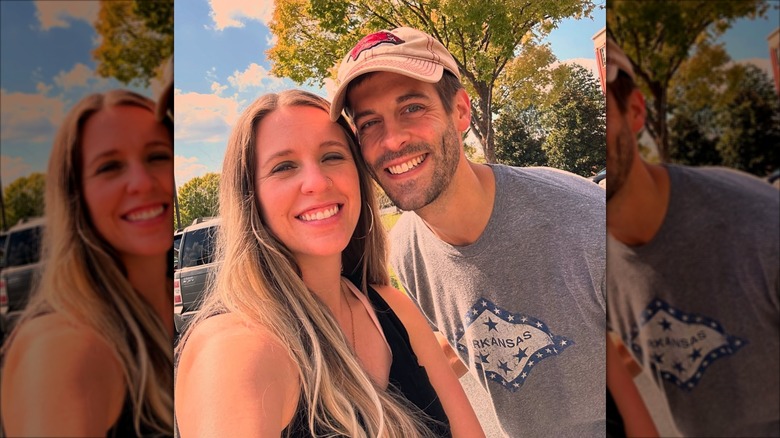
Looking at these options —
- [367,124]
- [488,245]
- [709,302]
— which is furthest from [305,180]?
[709,302]

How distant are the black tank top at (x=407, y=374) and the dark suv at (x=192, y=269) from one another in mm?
799

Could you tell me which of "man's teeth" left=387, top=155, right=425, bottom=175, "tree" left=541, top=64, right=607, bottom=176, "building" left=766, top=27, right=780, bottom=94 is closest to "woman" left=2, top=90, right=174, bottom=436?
"man's teeth" left=387, top=155, right=425, bottom=175

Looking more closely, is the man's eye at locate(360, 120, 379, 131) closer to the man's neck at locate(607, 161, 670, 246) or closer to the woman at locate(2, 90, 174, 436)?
the woman at locate(2, 90, 174, 436)

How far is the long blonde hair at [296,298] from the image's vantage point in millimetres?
2635

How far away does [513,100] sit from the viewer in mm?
2811

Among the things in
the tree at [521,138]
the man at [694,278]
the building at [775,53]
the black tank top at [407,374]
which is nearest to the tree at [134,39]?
the black tank top at [407,374]

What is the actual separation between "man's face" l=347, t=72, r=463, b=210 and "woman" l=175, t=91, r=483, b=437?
0.11 meters

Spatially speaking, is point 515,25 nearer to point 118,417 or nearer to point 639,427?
point 639,427

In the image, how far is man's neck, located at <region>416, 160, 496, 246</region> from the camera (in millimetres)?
2756

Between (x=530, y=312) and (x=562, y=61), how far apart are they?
3.94 feet

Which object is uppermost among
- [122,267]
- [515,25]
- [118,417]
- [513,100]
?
[515,25]

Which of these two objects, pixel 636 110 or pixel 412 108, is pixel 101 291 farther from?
pixel 636 110

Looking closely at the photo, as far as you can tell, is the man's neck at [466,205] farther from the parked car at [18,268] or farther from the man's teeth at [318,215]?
the parked car at [18,268]

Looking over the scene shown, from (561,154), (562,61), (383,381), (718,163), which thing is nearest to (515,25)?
(562,61)
